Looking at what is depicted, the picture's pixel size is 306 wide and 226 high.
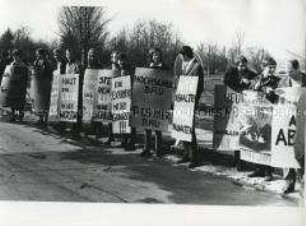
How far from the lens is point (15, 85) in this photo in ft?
16.5

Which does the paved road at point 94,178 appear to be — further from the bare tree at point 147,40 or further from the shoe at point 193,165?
the bare tree at point 147,40

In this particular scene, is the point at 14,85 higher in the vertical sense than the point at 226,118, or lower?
higher

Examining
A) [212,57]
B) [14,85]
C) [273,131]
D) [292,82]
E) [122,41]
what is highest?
[122,41]

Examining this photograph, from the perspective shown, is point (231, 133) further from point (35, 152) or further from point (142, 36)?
point (35, 152)

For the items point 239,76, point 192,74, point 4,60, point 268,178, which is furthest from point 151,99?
point 4,60

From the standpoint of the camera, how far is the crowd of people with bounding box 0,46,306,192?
4195 mm

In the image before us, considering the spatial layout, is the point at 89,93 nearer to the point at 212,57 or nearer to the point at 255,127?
the point at 212,57

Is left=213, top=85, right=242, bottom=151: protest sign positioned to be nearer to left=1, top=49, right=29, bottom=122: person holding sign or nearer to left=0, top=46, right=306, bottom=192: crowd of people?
left=0, top=46, right=306, bottom=192: crowd of people

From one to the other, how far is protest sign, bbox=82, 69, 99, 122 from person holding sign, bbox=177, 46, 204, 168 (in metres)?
0.81

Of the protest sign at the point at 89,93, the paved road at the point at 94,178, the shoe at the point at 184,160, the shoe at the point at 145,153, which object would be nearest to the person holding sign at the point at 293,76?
the paved road at the point at 94,178

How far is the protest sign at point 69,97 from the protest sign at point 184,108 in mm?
930

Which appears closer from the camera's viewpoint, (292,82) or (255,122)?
(292,82)

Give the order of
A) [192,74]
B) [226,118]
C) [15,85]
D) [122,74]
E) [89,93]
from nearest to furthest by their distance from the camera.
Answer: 1. [226,118]
2. [192,74]
3. [122,74]
4. [89,93]
5. [15,85]

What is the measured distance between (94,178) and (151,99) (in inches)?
31.3
